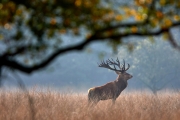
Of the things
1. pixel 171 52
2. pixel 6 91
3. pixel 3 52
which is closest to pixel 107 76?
pixel 171 52

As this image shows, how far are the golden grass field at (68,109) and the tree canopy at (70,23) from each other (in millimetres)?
3582

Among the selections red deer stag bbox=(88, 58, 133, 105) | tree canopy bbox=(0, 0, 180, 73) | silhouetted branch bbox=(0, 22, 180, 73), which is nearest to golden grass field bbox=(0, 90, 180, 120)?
red deer stag bbox=(88, 58, 133, 105)

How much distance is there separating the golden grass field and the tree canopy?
11.8 feet

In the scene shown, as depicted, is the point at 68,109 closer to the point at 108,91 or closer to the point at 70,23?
the point at 108,91

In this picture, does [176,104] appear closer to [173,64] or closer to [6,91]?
[6,91]

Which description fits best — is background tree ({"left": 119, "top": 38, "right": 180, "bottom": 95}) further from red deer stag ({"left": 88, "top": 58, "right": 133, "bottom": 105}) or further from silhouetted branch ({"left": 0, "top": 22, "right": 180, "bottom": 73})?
silhouetted branch ({"left": 0, "top": 22, "right": 180, "bottom": 73})

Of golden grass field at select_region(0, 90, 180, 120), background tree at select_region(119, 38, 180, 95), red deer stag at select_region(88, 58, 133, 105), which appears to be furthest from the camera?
background tree at select_region(119, 38, 180, 95)

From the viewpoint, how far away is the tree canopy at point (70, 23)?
5.59 m

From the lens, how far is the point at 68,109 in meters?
11.8

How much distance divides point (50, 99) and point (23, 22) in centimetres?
750

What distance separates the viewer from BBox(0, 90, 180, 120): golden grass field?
10.7 meters

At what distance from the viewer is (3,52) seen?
19.2ft

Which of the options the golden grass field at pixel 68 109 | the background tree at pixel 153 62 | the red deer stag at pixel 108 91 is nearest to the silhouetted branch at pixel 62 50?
the golden grass field at pixel 68 109

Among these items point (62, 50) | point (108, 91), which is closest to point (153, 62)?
point (108, 91)
